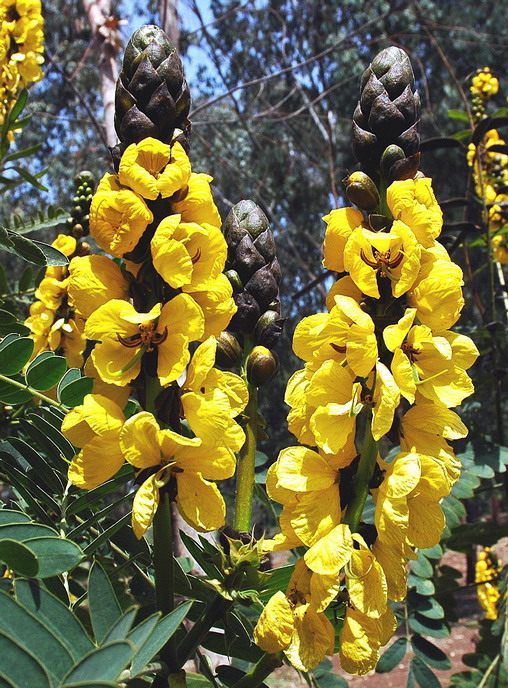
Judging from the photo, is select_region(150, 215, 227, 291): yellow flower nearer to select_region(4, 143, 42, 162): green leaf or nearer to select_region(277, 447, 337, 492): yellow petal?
select_region(277, 447, 337, 492): yellow petal

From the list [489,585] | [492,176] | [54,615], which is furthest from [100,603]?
[489,585]

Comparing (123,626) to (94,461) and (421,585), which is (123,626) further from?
(421,585)

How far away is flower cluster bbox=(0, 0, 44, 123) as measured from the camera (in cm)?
227

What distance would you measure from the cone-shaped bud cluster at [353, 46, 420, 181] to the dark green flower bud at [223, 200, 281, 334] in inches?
8.2

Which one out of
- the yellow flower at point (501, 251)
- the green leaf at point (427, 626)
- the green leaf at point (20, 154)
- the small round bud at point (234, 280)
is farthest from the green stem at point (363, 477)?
the yellow flower at point (501, 251)

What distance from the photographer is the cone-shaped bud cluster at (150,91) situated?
898 millimetres

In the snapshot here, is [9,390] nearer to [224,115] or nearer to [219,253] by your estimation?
[219,253]

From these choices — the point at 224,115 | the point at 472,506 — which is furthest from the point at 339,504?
the point at 472,506

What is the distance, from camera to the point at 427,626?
2.15 m

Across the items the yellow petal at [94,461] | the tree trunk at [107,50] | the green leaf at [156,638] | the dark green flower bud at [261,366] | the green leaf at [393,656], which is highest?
the tree trunk at [107,50]

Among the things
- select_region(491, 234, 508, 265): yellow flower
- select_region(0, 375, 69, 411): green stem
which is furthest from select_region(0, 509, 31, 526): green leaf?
select_region(491, 234, 508, 265): yellow flower

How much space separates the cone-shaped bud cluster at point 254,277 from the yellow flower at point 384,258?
212 mm

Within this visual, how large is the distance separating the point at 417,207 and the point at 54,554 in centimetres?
61

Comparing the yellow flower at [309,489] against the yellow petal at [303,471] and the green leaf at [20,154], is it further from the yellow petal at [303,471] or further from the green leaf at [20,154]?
the green leaf at [20,154]
